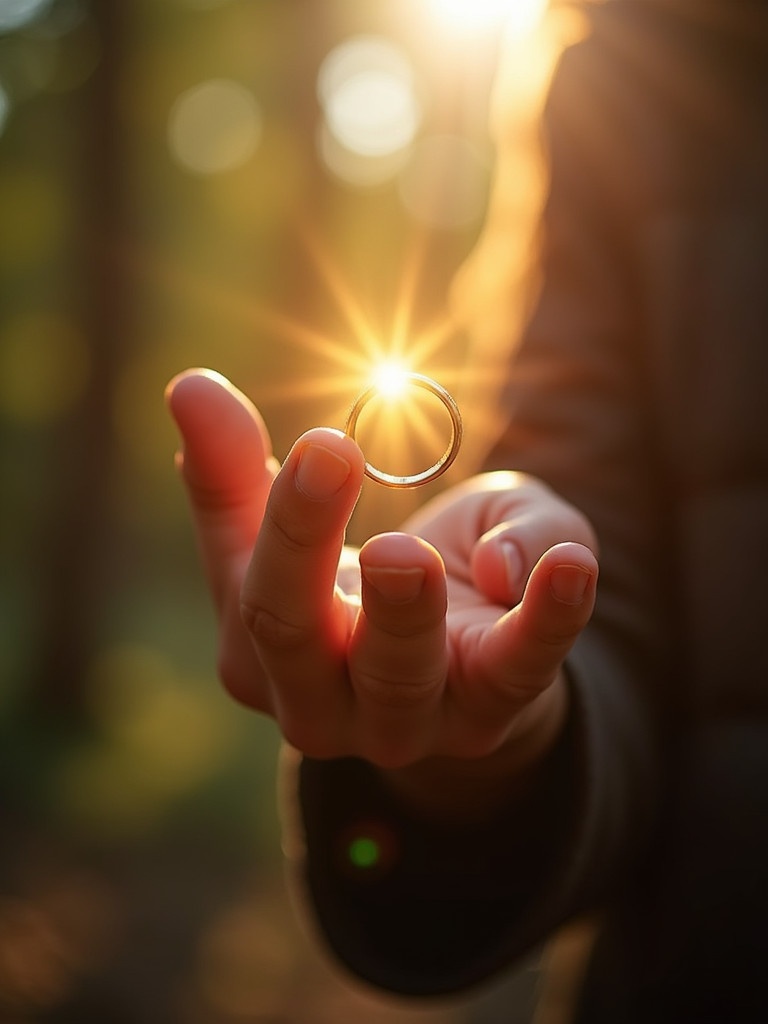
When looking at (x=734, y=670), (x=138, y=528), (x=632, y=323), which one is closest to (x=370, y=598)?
(x=734, y=670)

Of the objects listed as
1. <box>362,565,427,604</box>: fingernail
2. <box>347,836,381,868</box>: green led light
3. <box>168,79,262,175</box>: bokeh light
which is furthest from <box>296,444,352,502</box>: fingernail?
<box>168,79,262,175</box>: bokeh light

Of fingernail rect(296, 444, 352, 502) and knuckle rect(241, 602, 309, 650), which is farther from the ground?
fingernail rect(296, 444, 352, 502)

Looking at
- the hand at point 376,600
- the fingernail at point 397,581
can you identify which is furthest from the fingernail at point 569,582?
the fingernail at point 397,581

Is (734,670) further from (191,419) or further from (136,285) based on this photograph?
(136,285)

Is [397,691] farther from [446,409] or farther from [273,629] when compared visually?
[446,409]

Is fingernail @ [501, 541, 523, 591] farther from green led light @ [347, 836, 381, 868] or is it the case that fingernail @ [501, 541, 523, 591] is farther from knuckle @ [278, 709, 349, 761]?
green led light @ [347, 836, 381, 868]

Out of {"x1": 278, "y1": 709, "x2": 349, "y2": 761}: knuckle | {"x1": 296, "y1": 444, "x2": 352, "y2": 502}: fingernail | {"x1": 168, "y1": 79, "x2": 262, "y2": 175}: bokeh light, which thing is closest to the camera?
{"x1": 296, "y1": 444, "x2": 352, "y2": 502}: fingernail

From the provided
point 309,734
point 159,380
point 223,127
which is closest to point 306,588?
point 309,734
